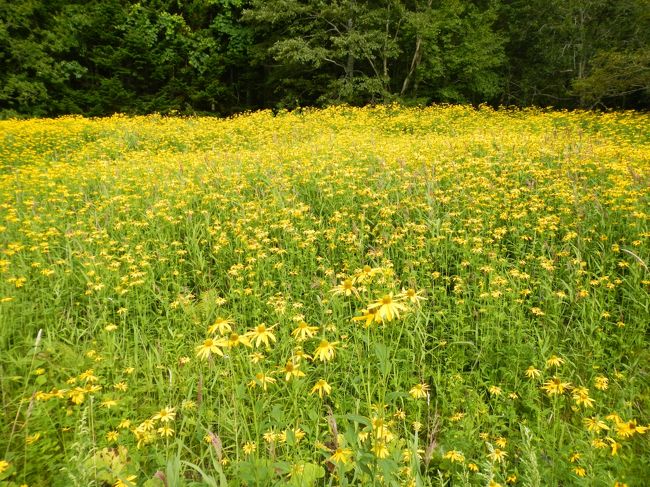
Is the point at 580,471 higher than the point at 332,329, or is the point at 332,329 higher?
the point at 332,329

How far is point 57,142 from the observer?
9148mm

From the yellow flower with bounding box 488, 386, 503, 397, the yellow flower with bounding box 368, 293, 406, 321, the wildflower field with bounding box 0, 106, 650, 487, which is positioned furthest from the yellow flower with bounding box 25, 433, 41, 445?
the yellow flower with bounding box 488, 386, 503, 397

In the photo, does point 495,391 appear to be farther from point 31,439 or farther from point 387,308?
point 31,439

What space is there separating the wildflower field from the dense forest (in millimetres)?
11643

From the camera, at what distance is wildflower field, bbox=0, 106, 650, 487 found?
171 cm

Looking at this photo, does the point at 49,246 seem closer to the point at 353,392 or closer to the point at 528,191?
the point at 353,392

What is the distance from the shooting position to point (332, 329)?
238cm

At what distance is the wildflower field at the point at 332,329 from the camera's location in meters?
1.71

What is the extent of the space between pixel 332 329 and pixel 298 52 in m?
14.6

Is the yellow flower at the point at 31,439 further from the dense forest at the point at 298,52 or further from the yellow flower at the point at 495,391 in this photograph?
the dense forest at the point at 298,52

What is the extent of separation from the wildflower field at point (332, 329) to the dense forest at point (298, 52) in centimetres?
1164

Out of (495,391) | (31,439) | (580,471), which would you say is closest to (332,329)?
(495,391)

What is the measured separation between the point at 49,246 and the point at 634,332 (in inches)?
173

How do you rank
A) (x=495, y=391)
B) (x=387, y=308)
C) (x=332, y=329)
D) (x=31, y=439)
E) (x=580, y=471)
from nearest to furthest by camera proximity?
1. (x=387, y=308)
2. (x=580, y=471)
3. (x=31, y=439)
4. (x=495, y=391)
5. (x=332, y=329)
